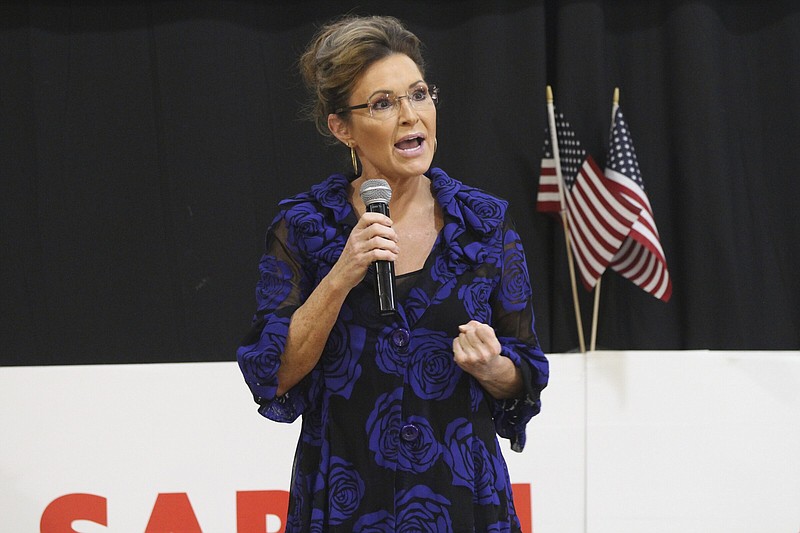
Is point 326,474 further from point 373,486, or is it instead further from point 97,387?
point 97,387

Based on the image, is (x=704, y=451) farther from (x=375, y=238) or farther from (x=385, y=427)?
(x=375, y=238)

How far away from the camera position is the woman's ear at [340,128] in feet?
5.18

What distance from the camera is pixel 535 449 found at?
3062mm

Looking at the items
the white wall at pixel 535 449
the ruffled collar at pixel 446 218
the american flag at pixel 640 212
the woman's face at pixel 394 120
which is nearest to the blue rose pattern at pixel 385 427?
the ruffled collar at pixel 446 218

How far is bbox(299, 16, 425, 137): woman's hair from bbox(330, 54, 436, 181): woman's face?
0.02 m

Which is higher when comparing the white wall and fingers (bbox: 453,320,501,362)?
fingers (bbox: 453,320,501,362)

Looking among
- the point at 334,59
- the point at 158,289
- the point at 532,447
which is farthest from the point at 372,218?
the point at 158,289

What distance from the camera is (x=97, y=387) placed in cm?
311

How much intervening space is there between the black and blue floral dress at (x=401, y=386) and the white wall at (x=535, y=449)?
164cm

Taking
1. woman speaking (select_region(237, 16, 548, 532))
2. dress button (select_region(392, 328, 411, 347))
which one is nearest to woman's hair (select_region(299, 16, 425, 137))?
woman speaking (select_region(237, 16, 548, 532))

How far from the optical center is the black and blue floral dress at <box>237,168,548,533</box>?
4.58 feet

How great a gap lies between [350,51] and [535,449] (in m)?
1.91

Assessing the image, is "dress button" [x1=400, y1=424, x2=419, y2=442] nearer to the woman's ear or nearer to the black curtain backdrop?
the woman's ear

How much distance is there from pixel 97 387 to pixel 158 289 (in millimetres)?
444
